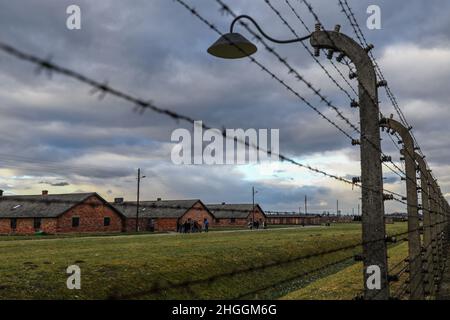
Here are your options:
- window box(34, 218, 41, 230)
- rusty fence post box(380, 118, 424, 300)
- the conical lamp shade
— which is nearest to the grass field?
rusty fence post box(380, 118, 424, 300)

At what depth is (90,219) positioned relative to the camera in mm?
54062

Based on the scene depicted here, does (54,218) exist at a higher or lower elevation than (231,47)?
lower

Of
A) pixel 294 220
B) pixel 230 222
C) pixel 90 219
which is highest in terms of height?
pixel 90 219

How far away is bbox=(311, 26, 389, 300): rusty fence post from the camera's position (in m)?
4.78

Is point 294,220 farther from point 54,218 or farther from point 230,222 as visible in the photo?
point 54,218

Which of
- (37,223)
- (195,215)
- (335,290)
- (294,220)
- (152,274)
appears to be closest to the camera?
(335,290)

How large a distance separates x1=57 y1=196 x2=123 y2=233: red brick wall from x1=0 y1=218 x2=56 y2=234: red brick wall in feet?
3.21

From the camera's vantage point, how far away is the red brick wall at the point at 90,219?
168 feet

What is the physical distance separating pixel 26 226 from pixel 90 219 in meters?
7.32

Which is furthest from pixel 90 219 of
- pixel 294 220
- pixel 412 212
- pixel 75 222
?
pixel 294 220

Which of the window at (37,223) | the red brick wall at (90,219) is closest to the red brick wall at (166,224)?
the red brick wall at (90,219)

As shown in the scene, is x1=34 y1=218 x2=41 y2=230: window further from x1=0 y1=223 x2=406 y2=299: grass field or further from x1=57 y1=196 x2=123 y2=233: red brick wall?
x1=0 y1=223 x2=406 y2=299: grass field

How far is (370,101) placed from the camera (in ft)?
16.7

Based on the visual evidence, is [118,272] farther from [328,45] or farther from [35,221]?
[35,221]
